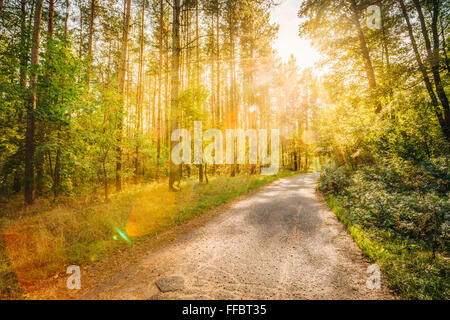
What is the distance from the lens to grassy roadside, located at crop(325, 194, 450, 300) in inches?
111

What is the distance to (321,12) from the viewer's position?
35.6 ft

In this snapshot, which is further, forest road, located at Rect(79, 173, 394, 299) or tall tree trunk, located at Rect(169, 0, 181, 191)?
tall tree trunk, located at Rect(169, 0, 181, 191)

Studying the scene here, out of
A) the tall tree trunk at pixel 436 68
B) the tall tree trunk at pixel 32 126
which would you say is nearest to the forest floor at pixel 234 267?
the tall tree trunk at pixel 436 68

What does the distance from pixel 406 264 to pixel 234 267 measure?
3.34 m

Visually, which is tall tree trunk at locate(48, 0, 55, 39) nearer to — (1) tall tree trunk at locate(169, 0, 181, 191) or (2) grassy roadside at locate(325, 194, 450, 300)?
(1) tall tree trunk at locate(169, 0, 181, 191)

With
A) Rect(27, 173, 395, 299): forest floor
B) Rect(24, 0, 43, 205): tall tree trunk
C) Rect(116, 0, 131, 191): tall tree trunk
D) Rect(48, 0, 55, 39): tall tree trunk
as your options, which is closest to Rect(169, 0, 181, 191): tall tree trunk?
Rect(116, 0, 131, 191): tall tree trunk

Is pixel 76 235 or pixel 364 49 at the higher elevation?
pixel 364 49

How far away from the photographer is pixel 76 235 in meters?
4.92

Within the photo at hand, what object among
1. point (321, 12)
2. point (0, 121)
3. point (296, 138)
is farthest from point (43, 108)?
point (296, 138)

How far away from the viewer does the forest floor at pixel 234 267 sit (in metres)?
2.93

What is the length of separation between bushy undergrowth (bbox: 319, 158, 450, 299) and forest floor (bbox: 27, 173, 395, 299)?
0.42 meters

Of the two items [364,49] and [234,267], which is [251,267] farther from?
[364,49]

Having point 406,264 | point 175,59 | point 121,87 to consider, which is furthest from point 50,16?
point 406,264

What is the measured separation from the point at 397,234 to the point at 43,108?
1275 cm
